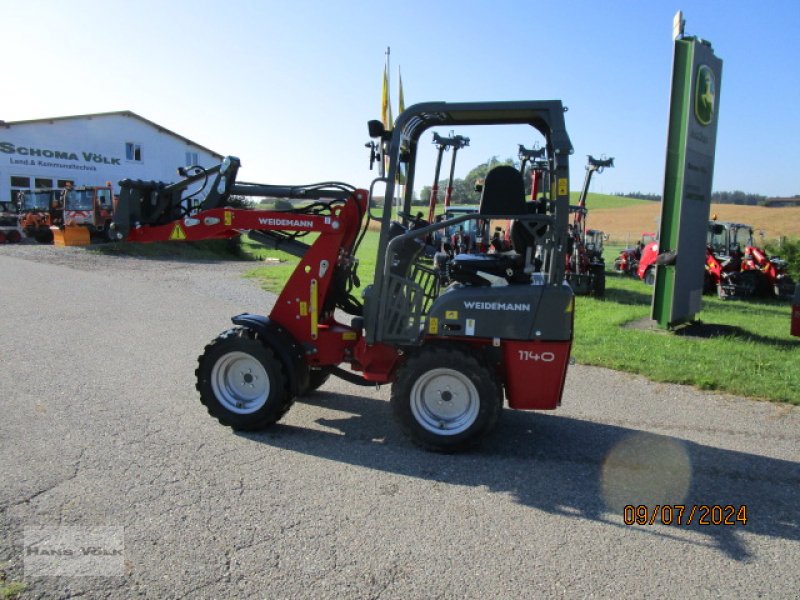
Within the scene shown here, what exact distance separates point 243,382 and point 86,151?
36727mm

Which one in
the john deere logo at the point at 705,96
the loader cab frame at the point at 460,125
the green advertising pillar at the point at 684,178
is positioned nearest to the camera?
the loader cab frame at the point at 460,125

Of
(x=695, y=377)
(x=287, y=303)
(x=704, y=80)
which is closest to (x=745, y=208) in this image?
(x=704, y=80)

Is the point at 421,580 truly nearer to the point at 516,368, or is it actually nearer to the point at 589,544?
the point at 589,544

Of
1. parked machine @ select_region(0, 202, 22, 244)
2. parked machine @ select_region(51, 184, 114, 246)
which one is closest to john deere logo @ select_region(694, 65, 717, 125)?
parked machine @ select_region(51, 184, 114, 246)

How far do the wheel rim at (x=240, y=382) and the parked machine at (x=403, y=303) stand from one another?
0.04ft

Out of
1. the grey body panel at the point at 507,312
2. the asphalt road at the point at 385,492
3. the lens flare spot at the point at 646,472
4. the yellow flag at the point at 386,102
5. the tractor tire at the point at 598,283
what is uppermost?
the yellow flag at the point at 386,102

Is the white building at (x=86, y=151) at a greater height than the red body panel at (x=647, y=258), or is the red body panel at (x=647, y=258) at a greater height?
the white building at (x=86, y=151)

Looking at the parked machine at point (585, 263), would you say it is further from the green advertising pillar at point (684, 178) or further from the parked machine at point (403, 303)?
the parked machine at point (403, 303)

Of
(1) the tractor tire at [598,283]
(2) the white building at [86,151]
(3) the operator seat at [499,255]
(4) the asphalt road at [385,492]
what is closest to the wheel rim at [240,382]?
(4) the asphalt road at [385,492]

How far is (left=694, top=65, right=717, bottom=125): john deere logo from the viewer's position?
9.87 m

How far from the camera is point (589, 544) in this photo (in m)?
3.55

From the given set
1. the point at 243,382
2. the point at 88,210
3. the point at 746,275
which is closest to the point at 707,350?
the point at 243,382

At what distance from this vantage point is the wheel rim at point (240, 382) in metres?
5.22
